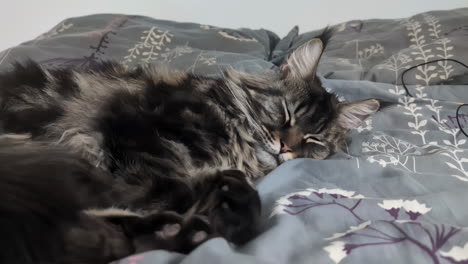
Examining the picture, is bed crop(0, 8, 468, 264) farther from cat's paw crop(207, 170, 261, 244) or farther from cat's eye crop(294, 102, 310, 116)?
cat's eye crop(294, 102, 310, 116)

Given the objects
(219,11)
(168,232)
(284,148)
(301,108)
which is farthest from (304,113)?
(219,11)

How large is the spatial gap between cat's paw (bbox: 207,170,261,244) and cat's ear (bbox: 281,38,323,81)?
66cm

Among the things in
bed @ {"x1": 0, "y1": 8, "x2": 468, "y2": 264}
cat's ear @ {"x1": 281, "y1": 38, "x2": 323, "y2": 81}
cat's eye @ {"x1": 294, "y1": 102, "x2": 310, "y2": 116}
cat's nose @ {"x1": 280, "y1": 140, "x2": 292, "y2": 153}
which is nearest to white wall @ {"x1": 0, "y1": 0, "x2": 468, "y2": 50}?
bed @ {"x1": 0, "y1": 8, "x2": 468, "y2": 264}

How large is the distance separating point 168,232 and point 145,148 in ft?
0.91

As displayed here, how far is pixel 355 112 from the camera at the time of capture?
5.14ft

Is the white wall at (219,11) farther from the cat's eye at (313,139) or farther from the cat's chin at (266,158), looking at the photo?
the cat's chin at (266,158)

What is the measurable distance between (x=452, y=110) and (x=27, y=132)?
1.69 meters

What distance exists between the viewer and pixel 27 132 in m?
1.05

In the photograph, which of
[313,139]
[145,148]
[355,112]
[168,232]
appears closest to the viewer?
[168,232]

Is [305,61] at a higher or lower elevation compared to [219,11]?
higher

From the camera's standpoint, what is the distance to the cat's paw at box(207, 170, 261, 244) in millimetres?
854

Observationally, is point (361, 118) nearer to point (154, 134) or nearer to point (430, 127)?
point (430, 127)

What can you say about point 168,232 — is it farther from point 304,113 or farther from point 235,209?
point 304,113

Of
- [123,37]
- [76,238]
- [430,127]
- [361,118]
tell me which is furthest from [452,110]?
[123,37]
